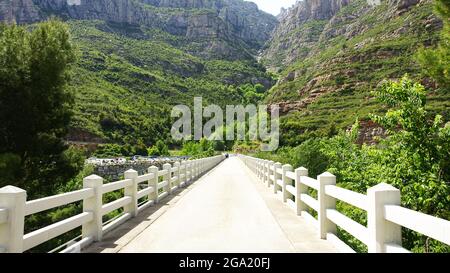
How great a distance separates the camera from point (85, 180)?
692 cm

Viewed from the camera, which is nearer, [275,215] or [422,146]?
[422,146]

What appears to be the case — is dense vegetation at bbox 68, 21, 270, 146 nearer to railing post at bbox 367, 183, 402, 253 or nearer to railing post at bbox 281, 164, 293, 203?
railing post at bbox 281, 164, 293, 203

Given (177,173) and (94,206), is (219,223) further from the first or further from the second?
(177,173)

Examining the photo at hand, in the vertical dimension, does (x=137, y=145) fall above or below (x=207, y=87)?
below

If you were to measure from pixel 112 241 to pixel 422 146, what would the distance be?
5783 mm

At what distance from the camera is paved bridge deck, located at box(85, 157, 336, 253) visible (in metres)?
6.34

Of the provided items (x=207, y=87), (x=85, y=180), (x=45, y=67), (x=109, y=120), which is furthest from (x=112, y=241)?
(x=207, y=87)

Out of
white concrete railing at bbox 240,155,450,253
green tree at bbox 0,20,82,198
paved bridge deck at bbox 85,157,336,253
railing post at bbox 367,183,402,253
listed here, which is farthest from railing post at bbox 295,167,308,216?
green tree at bbox 0,20,82,198

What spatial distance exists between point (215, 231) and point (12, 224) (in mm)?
3888

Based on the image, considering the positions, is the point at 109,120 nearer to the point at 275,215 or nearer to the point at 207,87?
the point at 207,87

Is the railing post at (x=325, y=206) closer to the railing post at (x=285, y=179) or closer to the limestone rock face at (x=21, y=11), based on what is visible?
the railing post at (x=285, y=179)

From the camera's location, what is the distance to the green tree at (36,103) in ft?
68.5

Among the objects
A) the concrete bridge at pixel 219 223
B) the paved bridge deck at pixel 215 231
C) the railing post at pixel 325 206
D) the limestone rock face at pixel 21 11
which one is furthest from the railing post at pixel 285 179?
the limestone rock face at pixel 21 11

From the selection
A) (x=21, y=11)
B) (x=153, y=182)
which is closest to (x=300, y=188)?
(x=153, y=182)
